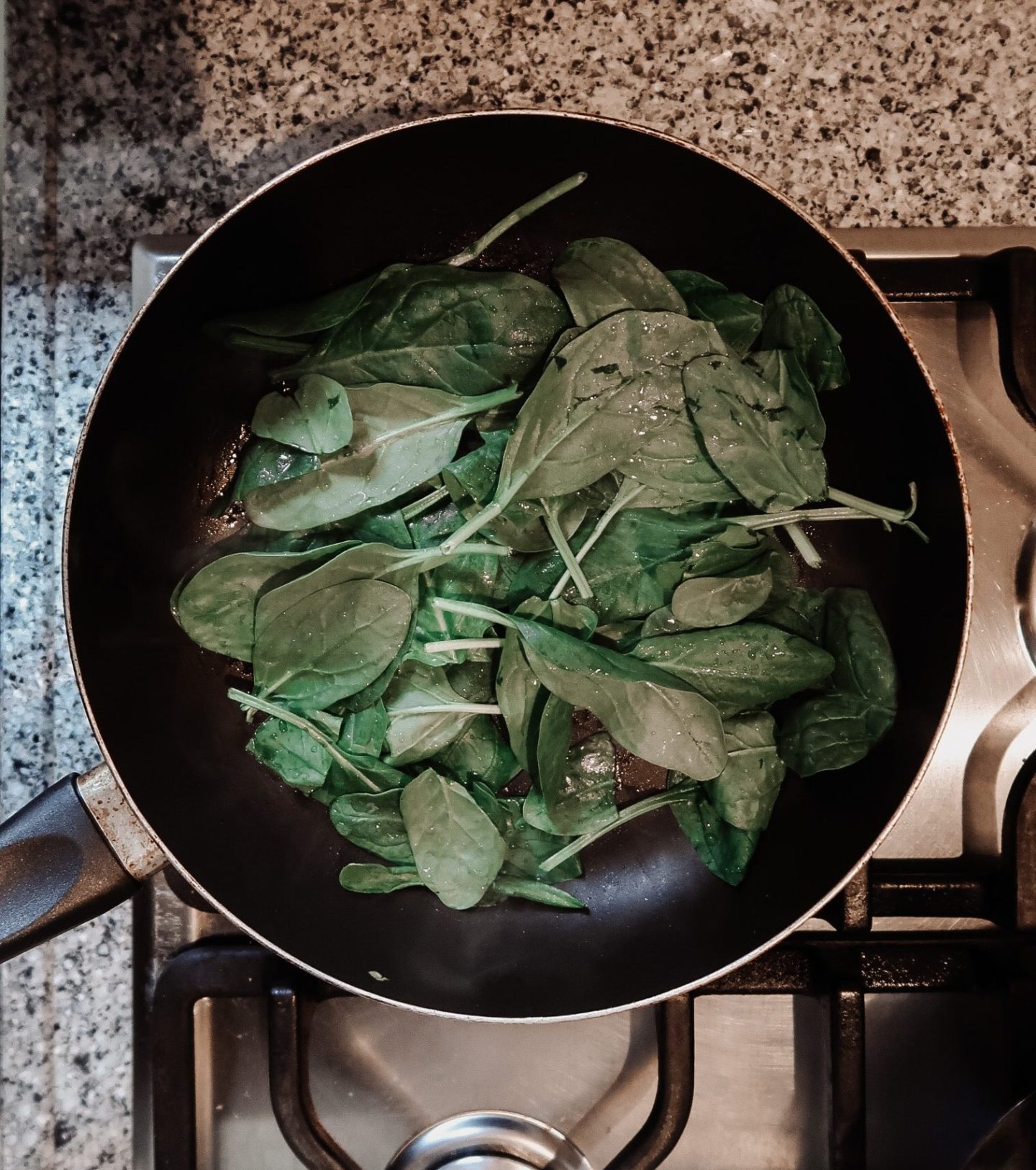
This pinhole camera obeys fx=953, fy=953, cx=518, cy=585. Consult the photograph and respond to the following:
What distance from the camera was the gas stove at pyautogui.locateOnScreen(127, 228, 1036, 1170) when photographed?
2.20 feet

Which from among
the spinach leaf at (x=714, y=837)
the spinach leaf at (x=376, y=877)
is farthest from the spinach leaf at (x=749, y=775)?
the spinach leaf at (x=376, y=877)

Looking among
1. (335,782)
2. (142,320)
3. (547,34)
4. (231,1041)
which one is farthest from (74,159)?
(231,1041)

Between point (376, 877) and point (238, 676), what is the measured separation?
176 mm

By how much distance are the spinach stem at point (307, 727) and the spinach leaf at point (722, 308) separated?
367 millimetres

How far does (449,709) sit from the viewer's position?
→ 648 millimetres

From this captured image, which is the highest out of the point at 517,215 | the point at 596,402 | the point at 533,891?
the point at 517,215

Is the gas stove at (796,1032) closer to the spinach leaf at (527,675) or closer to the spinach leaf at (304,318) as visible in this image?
the spinach leaf at (304,318)

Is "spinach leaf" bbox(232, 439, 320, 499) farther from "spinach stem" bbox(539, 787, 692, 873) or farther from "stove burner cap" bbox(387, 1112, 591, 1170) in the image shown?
"stove burner cap" bbox(387, 1112, 591, 1170)

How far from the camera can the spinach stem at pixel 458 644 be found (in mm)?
635

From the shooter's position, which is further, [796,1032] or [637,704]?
[796,1032]

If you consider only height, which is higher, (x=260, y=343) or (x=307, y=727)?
(x=260, y=343)

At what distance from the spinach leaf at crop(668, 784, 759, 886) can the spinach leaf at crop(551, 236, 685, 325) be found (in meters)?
0.32

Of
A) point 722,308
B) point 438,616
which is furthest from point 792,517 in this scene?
point 438,616

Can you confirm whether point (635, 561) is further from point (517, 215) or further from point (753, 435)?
point (517, 215)
